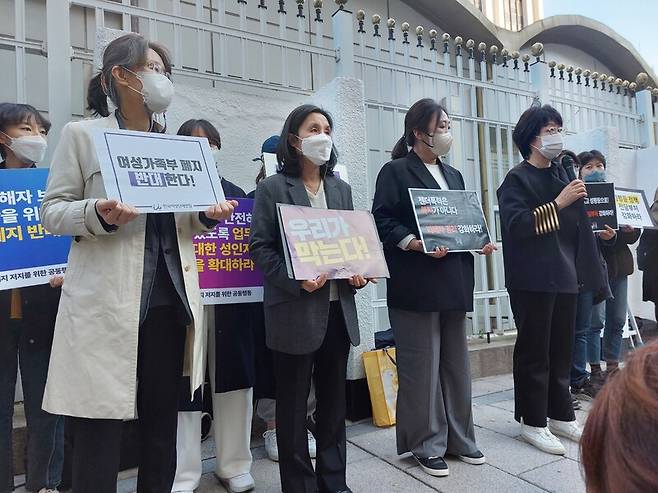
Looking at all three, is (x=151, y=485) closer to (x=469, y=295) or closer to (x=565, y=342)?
(x=469, y=295)

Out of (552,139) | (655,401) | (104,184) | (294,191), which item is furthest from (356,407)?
(655,401)

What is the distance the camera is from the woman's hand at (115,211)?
59.8 inches

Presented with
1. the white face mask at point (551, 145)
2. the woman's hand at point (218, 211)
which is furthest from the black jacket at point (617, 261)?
the woman's hand at point (218, 211)

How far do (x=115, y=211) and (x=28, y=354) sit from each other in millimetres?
1349

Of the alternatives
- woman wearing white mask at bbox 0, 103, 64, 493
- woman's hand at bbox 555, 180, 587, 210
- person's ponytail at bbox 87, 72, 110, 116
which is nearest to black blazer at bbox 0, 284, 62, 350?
woman wearing white mask at bbox 0, 103, 64, 493

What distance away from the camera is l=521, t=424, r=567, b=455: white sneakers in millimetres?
2957

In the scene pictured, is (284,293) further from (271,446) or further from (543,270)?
(543,270)

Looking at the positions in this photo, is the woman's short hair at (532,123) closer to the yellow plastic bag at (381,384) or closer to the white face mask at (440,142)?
the white face mask at (440,142)

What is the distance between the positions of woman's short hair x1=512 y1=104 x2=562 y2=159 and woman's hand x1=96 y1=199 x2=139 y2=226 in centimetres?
256

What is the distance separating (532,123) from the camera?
317cm

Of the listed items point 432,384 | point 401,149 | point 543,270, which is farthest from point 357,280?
point 543,270

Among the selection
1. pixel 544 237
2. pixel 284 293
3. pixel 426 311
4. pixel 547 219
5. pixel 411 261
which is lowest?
pixel 426 311

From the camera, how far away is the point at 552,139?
3.07 meters

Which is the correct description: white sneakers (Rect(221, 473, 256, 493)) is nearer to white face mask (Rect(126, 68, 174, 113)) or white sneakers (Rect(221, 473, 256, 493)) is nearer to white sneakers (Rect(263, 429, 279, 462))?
white sneakers (Rect(263, 429, 279, 462))
